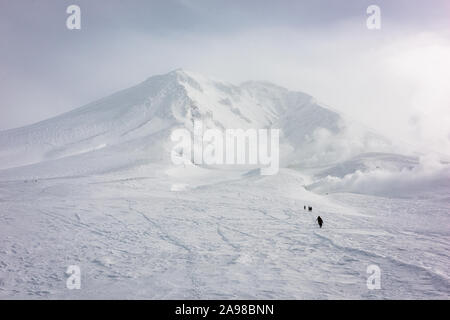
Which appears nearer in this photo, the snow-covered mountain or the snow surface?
the snow surface

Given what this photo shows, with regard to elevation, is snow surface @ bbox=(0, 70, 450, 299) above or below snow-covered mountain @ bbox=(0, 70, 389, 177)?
below

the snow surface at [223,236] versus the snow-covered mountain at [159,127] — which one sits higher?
the snow-covered mountain at [159,127]

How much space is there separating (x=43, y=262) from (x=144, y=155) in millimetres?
61513

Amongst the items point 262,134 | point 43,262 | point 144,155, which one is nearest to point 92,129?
point 144,155

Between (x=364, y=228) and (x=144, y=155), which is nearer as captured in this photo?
(x=364, y=228)

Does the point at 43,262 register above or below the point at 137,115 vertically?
below

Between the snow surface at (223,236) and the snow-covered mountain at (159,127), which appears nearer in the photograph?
the snow surface at (223,236)

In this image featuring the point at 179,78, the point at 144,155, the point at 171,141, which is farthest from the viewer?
the point at 179,78

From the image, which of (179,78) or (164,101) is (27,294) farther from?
(179,78)

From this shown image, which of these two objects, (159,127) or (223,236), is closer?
(223,236)

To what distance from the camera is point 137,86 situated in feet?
511

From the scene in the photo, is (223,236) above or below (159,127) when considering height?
below
